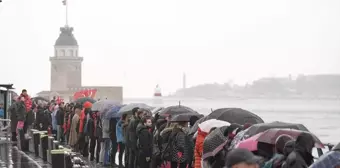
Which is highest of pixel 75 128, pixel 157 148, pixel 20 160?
pixel 75 128

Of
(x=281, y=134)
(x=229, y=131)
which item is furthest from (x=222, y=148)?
(x=281, y=134)

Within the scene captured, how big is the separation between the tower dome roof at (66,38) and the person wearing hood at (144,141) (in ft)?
432

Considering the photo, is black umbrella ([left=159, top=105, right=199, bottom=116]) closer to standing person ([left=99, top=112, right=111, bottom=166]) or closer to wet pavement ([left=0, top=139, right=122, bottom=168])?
standing person ([left=99, top=112, right=111, bottom=166])

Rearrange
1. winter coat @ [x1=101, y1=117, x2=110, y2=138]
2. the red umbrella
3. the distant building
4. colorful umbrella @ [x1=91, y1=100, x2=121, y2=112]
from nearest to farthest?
the red umbrella, winter coat @ [x1=101, y1=117, x2=110, y2=138], colorful umbrella @ [x1=91, y1=100, x2=121, y2=112], the distant building

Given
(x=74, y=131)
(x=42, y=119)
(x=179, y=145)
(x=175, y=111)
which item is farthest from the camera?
(x=42, y=119)

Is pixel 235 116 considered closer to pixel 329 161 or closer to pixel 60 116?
pixel 329 161

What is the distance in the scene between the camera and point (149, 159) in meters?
18.0

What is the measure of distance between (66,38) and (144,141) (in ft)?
439

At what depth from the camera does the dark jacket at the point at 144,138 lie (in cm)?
1750

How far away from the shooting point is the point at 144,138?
57.7 feet

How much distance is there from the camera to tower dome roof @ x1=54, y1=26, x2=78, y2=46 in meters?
149

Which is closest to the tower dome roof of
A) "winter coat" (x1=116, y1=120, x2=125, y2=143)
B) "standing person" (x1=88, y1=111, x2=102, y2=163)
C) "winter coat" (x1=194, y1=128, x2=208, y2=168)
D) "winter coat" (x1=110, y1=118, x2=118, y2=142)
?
"standing person" (x1=88, y1=111, x2=102, y2=163)

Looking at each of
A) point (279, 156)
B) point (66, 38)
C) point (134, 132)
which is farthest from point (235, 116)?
point (66, 38)

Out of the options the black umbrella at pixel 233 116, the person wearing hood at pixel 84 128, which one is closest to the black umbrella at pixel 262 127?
the black umbrella at pixel 233 116
